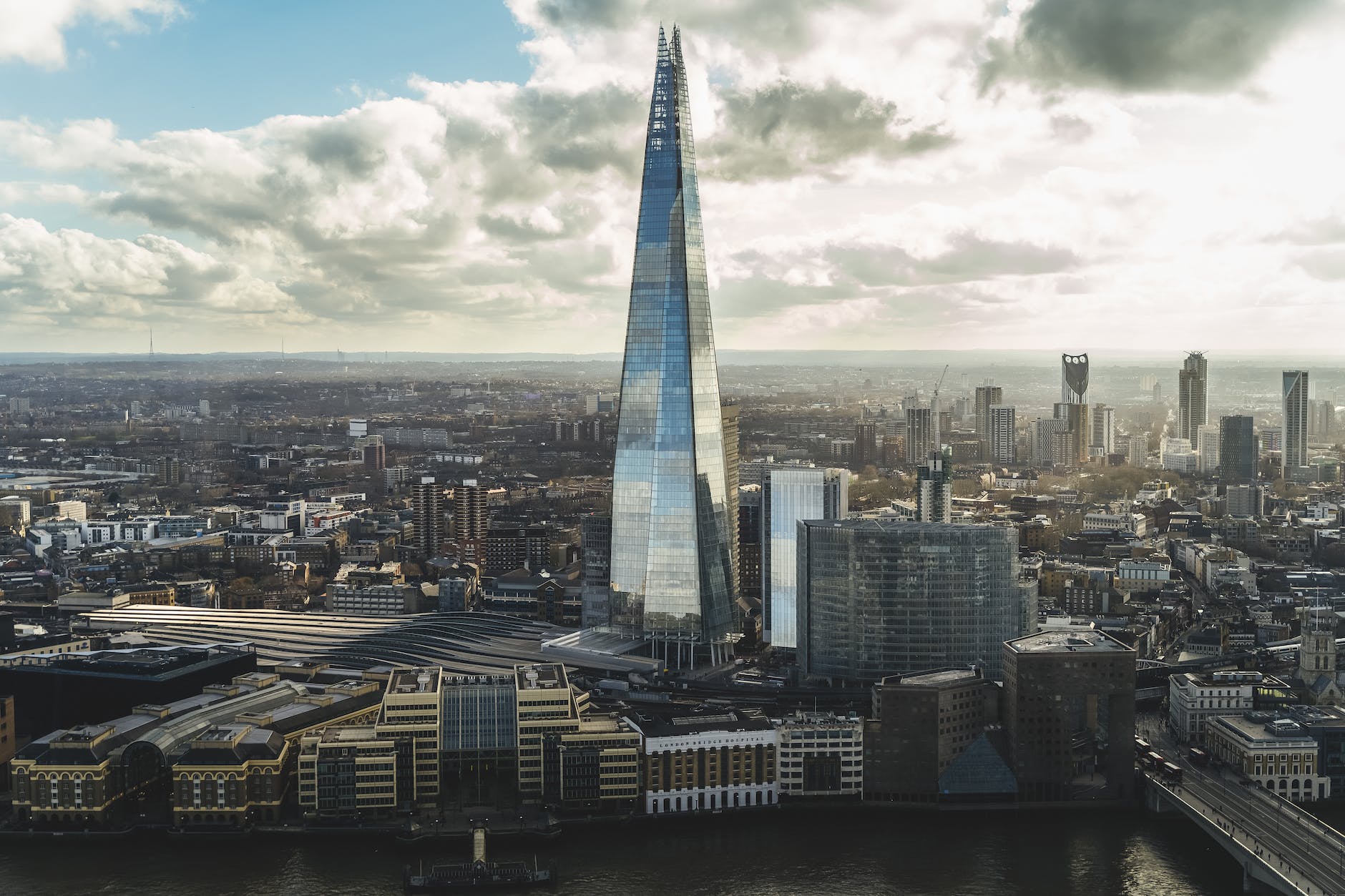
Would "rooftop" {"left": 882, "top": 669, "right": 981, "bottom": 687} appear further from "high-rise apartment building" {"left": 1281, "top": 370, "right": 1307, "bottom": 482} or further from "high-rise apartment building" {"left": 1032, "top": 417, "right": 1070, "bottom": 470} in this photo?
"high-rise apartment building" {"left": 1032, "top": 417, "right": 1070, "bottom": 470}

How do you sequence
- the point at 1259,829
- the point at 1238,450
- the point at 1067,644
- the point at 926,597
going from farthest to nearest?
the point at 1238,450
the point at 926,597
the point at 1067,644
the point at 1259,829

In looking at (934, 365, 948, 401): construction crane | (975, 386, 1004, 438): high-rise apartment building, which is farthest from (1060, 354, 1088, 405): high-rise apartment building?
(934, 365, 948, 401): construction crane

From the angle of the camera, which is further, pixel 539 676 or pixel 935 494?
pixel 935 494

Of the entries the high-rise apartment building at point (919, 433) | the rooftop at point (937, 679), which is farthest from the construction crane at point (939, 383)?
the rooftop at point (937, 679)

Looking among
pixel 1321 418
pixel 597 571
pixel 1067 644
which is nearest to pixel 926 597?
pixel 1067 644

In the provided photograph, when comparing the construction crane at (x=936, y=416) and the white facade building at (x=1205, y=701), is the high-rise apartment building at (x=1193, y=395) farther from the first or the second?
the white facade building at (x=1205, y=701)

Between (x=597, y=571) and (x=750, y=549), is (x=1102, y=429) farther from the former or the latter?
(x=597, y=571)

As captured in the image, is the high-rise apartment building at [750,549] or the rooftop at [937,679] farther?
the high-rise apartment building at [750,549]
